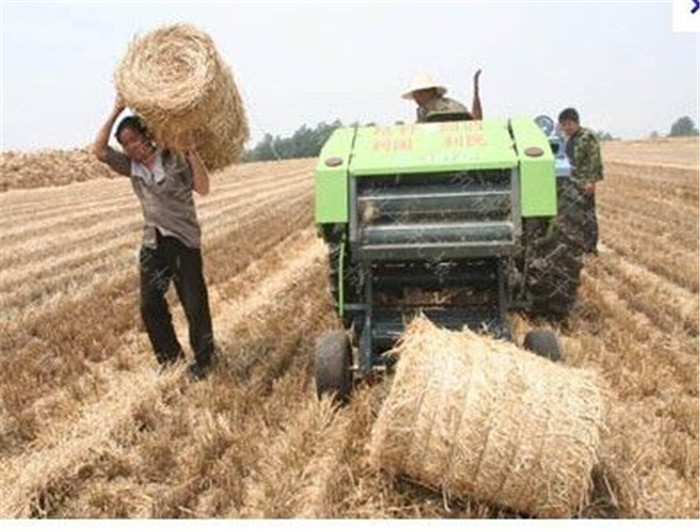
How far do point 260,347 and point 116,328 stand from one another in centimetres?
144

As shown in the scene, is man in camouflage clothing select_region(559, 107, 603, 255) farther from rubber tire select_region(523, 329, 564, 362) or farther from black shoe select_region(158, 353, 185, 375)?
black shoe select_region(158, 353, 185, 375)

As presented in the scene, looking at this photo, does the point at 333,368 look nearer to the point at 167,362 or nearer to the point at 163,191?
the point at 167,362

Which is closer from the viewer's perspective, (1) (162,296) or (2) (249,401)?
(2) (249,401)

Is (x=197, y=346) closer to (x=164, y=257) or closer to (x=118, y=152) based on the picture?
(x=164, y=257)

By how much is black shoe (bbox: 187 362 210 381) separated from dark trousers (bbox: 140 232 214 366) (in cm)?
4

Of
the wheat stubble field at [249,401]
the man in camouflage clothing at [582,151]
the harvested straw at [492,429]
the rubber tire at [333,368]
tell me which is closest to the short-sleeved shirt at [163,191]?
the wheat stubble field at [249,401]

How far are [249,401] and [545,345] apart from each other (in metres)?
1.66

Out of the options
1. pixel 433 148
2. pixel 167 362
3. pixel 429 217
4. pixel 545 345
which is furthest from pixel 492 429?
pixel 167 362

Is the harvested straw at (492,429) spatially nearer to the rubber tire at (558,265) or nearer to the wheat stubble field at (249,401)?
the wheat stubble field at (249,401)

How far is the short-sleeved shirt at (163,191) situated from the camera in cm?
616

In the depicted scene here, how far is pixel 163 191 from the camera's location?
20.2ft

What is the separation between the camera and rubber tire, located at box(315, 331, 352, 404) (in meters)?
5.22

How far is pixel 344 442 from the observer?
4.70 m

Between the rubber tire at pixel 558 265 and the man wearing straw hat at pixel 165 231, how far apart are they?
2400mm
